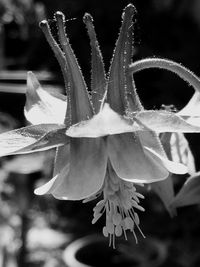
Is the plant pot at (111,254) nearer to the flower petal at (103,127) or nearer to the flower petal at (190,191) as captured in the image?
the flower petal at (190,191)

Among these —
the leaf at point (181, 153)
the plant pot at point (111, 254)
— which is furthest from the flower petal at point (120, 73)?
the plant pot at point (111, 254)

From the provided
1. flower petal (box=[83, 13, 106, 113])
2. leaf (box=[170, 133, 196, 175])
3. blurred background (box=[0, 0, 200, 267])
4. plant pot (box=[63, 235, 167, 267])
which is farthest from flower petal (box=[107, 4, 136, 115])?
plant pot (box=[63, 235, 167, 267])

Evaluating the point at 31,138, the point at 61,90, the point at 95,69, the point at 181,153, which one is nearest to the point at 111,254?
the point at 61,90

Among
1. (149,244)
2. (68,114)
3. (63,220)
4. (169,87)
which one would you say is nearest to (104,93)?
(68,114)

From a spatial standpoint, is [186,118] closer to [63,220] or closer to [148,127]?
[148,127]

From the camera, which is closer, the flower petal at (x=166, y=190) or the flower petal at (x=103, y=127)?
the flower petal at (x=103, y=127)

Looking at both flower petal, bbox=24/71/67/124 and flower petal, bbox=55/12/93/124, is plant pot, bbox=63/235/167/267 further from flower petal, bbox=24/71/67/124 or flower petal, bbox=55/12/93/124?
flower petal, bbox=55/12/93/124
